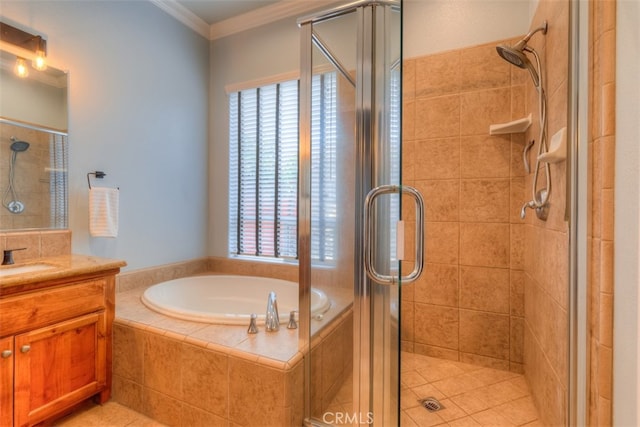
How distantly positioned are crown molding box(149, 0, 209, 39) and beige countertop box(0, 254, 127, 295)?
2.17m

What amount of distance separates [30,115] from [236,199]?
155cm

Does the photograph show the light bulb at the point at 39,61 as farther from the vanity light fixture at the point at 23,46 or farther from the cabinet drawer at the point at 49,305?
the cabinet drawer at the point at 49,305

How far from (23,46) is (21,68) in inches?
5.2

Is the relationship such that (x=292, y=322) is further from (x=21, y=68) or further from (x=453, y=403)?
(x=21, y=68)

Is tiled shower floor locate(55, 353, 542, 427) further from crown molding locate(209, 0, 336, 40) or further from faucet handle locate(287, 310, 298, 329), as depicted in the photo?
crown molding locate(209, 0, 336, 40)

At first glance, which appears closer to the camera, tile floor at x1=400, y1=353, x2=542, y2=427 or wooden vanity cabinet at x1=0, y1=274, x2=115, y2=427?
wooden vanity cabinet at x1=0, y1=274, x2=115, y2=427

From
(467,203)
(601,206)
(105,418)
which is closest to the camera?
(601,206)

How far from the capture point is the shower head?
66.6 inches

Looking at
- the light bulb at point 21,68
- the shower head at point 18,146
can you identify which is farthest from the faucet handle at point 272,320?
the light bulb at point 21,68

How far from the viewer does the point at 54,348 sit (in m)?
1.38

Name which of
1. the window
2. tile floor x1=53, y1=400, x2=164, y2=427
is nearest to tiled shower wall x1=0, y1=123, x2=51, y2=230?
tile floor x1=53, y1=400, x2=164, y2=427

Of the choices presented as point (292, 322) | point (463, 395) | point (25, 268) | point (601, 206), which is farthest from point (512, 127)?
point (25, 268)

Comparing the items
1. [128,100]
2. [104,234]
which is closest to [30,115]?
[128,100]

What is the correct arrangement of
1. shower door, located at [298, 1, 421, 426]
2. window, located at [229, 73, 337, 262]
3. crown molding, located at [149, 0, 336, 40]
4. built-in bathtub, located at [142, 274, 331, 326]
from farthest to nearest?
window, located at [229, 73, 337, 262] < crown molding, located at [149, 0, 336, 40] < built-in bathtub, located at [142, 274, 331, 326] < shower door, located at [298, 1, 421, 426]
